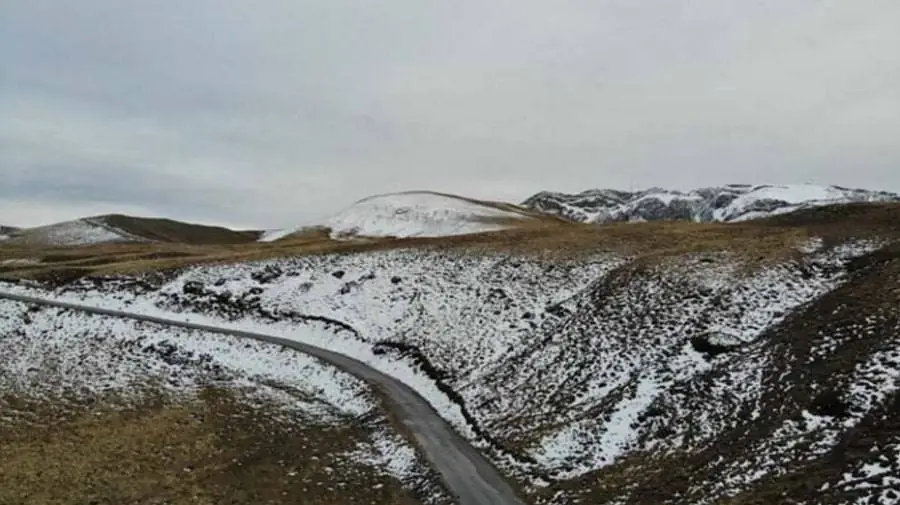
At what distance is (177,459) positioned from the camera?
25.3 metres

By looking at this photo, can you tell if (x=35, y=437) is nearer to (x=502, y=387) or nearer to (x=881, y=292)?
(x=502, y=387)

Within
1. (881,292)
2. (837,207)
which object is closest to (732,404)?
(881,292)

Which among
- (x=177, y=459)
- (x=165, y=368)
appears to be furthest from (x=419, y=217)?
(x=177, y=459)

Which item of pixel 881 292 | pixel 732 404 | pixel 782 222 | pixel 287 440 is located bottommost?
pixel 287 440

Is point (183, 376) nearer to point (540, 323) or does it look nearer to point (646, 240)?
point (540, 323)

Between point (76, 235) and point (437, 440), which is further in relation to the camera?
point (76, 235)

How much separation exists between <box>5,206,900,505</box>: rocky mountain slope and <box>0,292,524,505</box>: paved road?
812 mm

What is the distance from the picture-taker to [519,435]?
87.9 feet

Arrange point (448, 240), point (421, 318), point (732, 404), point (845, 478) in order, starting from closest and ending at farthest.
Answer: point (845, 478), point (732, 404), point (421, 318), point (448, 240)

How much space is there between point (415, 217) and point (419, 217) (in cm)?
105

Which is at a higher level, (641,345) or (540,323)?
(540,323)

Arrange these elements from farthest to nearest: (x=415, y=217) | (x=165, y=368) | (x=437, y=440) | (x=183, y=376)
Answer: (x=415, y=217) < (x=165, y=368) < (x=183, y=376) < (x=437, y=440)

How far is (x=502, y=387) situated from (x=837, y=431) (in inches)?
589

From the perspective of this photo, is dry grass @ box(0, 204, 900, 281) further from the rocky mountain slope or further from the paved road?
the paved road
